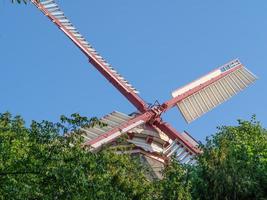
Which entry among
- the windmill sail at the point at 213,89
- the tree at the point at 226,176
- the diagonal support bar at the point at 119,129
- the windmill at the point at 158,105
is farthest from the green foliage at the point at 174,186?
the windmill sail at the point at 213,89

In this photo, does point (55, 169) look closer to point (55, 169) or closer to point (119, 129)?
point (55, 169)

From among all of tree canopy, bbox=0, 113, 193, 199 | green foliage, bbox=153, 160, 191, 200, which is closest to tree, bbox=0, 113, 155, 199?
tree canopy, bbox=0, 113, 193, 199

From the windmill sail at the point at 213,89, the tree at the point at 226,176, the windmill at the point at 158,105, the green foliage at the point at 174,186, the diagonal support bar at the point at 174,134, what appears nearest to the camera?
the green foliage at the point at 174,186

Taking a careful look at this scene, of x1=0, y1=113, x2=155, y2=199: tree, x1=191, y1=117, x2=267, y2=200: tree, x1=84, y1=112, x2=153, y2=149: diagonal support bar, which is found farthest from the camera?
x1=84, y1=112, x2=153, y2=149: diagonal support bar

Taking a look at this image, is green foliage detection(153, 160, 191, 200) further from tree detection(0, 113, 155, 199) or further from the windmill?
the windmill

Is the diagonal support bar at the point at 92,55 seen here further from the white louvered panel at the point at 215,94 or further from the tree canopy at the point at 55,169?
the tree canopy at the point at 55,169

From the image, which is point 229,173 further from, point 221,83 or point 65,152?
point 221,83

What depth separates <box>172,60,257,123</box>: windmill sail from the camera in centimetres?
4494

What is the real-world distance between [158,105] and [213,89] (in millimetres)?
4924

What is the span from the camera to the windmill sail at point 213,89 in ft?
147

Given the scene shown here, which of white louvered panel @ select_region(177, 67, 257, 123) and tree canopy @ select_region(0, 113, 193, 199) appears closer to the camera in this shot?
tree canopy @ select_region(0, 113, 193, 199)

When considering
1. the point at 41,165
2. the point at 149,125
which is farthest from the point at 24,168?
the point at 149,125

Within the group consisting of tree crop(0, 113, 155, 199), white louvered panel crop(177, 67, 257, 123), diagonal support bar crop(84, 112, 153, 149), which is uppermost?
white louvered panel crop(177, 67, 257, 123)

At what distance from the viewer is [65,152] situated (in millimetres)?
14289
